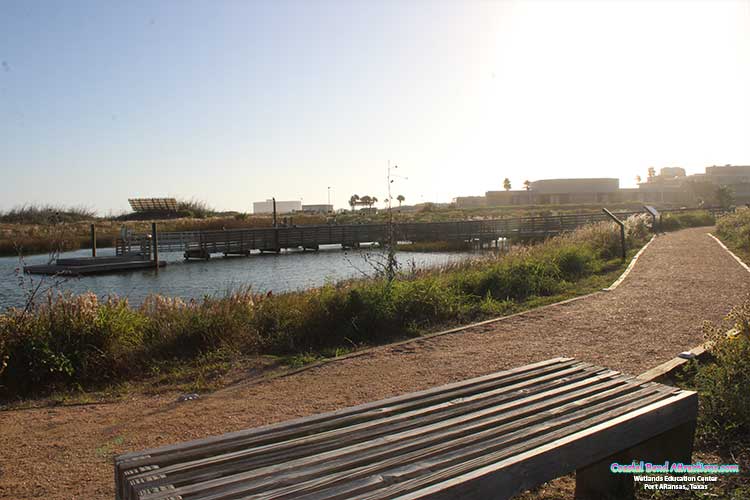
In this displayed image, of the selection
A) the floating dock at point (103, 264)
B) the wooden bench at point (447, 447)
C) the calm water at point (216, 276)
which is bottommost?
the calm water at point (216, 276)

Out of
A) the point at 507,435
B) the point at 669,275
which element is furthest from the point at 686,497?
the point at 669,275

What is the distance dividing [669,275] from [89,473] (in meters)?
12.2

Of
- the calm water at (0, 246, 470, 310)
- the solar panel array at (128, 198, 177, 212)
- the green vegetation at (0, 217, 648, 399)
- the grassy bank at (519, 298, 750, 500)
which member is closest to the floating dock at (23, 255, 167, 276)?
the calm water at (0, 246, 470, 310)

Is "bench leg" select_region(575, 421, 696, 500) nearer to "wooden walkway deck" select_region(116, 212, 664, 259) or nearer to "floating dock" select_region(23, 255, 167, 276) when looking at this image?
"floating dock" select_region(23, 255, 167, 276)

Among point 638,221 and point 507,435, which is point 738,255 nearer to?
point 638,221

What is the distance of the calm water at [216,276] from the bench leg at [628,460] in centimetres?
1473

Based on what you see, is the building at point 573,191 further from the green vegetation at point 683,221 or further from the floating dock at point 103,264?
the floating dock at point 103,264

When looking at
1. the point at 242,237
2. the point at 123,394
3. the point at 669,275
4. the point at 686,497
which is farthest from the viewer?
the point at 242,237

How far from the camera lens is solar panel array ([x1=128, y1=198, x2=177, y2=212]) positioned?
72750 mm

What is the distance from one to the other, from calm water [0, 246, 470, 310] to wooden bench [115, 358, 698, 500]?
14.8 meters

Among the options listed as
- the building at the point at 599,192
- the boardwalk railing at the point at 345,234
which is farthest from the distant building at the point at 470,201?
the boardwalk railing at the point at 345,234

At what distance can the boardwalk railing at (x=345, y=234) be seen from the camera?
4000 cm

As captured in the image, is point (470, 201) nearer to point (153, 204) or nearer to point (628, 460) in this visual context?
point (153, 204)

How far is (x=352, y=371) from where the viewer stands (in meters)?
6.47
